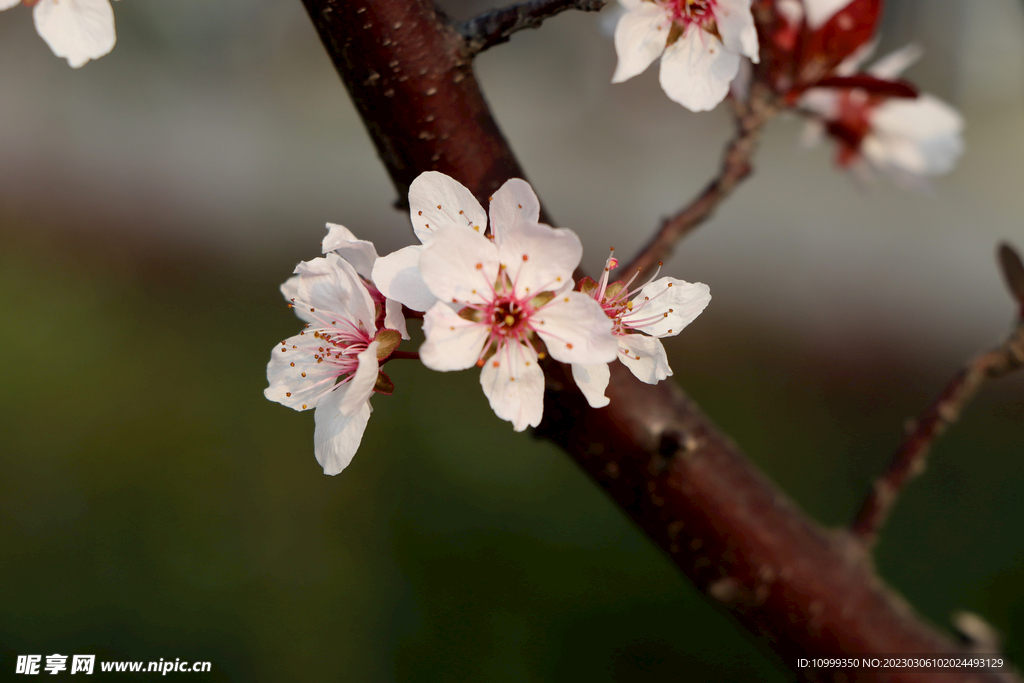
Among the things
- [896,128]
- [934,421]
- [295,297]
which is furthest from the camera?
[896,128]

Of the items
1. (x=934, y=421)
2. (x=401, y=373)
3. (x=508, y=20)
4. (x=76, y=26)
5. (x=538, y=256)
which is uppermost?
(x=76, y=26)

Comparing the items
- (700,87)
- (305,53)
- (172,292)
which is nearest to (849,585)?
(700,87)

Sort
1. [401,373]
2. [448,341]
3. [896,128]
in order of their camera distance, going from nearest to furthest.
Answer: [448,341], [896,128], [401,373]

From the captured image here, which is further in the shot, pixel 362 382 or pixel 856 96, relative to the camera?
pixel 856 96

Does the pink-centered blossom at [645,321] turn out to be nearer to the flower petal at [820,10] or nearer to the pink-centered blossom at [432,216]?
the pink-centered blossom at [432,216]

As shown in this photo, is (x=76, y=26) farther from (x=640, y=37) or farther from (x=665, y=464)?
(x=665, y=464)

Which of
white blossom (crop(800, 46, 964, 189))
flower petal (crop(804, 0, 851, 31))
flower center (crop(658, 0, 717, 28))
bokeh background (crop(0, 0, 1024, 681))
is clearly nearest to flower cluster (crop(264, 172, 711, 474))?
flower center (crop(658, 0, 717, 28))

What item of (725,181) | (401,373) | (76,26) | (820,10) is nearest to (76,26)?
(76,26)
